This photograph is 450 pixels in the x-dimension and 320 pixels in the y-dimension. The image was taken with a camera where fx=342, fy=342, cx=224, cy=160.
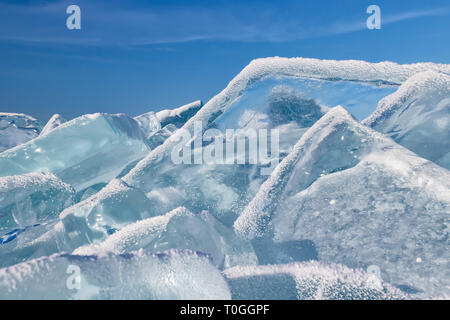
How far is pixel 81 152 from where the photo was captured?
158cm

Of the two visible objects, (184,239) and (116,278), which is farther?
(184,239)

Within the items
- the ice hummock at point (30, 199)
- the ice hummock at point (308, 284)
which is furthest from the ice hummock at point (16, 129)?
the ice hummock at point (308, 284)

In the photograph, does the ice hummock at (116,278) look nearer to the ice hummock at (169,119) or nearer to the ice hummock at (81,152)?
the ice hummock at (81,152)

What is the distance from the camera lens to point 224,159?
143 cm

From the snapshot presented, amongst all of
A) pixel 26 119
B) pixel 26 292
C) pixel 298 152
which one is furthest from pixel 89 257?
pixel 26 119

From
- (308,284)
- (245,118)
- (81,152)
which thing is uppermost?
(245,118)

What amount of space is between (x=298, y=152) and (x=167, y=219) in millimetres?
508

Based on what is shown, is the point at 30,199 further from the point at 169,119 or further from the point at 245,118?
the point at 169,119

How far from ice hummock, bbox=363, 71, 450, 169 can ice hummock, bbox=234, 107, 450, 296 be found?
0.86 feet

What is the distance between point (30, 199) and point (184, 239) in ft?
2.37

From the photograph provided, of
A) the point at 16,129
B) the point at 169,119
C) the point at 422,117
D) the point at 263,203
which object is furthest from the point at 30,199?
the point at 169,119

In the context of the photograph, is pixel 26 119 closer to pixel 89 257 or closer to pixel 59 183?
pixel 59 183

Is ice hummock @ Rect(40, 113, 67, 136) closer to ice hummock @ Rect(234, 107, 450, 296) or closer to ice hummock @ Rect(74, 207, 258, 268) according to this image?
ice hummock @ Rect(74, 207, 258, 268)

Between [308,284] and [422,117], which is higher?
[422,117]
